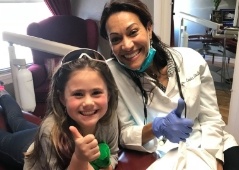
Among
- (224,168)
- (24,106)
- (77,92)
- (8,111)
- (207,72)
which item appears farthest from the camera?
(8,111)

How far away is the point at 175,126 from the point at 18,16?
8.93 feet

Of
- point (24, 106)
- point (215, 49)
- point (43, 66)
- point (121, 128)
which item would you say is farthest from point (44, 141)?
point (215, 49)

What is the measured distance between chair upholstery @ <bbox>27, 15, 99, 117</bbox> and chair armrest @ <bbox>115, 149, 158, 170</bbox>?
1574 mm

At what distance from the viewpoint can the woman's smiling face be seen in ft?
3.34

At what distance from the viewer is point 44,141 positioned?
34.3 inches

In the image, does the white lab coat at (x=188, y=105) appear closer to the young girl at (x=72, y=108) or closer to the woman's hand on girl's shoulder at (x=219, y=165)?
the woman's hand on girl's shoulder at (x=219, y=165)

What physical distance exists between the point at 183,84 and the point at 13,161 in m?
0.91

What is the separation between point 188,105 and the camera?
1.11m

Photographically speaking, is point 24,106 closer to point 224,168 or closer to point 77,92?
point 77,92

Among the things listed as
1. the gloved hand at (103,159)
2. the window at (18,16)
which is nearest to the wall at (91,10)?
the window at (18,16)

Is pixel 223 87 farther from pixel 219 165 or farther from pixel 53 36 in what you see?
pixel 219 165

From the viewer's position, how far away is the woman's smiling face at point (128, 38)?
3.34 ft

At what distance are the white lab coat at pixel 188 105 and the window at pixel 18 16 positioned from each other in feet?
6.71

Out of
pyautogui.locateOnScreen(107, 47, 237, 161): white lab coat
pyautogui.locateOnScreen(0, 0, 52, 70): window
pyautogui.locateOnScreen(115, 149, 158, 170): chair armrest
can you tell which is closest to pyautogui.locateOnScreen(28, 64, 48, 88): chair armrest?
pyautogui.locateOnScreen(0, 0, 52, 70): window
